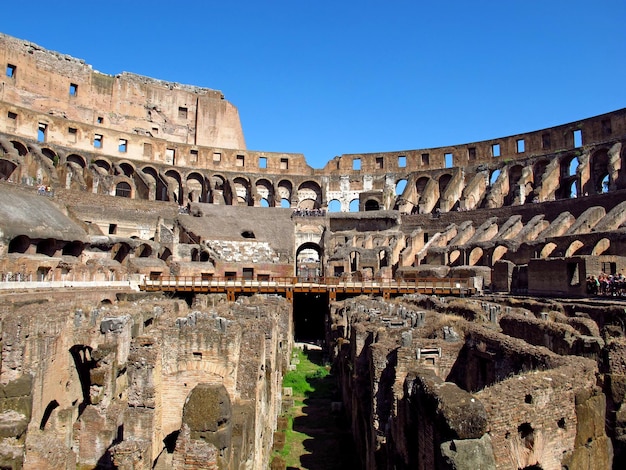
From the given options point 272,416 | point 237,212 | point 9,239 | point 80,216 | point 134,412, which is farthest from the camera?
point 237,212

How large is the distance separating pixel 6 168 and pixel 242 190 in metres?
25.4

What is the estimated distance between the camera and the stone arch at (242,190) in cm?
6028

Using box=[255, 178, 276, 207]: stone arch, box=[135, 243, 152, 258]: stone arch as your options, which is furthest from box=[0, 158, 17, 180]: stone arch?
box=[255, 178, 276, 207]: stone arch

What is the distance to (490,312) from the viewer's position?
14.4 meters

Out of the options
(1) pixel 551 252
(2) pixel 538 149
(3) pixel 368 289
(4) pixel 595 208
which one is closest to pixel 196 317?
(3) pixel 368 289

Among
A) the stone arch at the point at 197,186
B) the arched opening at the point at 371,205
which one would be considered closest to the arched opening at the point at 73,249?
the stone arch at the point at 197,186

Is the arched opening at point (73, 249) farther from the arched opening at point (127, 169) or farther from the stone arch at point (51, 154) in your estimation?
the arched opening at point (127, 169)

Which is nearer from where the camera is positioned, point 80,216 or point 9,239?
point 9,239

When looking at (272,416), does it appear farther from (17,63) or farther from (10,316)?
(17,63)

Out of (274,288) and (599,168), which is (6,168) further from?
(599,168)

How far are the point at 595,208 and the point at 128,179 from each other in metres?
41.0

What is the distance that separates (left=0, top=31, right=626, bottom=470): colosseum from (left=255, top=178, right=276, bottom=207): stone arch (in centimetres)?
35

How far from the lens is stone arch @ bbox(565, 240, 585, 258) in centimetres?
3306

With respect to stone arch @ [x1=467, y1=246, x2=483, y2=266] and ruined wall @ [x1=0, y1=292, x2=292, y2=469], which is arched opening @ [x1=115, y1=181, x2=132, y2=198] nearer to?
stone arch @ [x1=467, y1=246, x2=483, y2=266]
